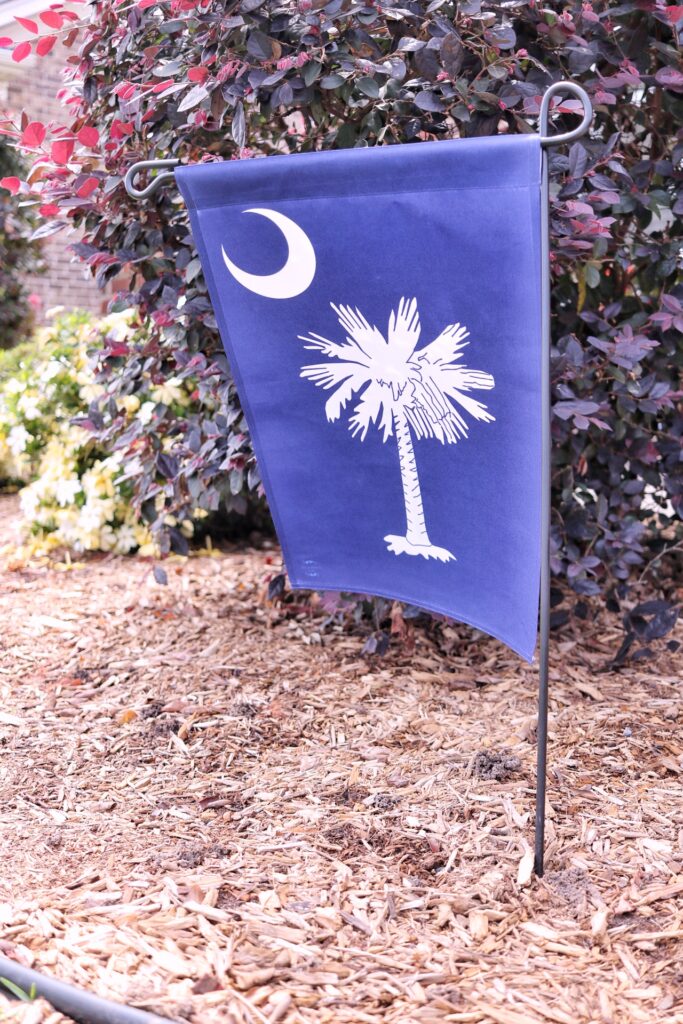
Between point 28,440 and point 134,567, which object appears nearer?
point 134,567

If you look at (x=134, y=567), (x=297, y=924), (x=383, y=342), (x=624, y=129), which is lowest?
(x=134, y=567)

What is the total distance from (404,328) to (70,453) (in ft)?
11.3

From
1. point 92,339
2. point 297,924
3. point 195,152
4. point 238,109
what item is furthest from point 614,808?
point 92,339

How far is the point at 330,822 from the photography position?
8.71 ft

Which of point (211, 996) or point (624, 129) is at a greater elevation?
point (624, 129)

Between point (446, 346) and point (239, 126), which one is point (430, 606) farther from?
point (239, 126)

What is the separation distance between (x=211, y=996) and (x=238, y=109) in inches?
88.3

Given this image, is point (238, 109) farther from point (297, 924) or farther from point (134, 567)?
point (134, 567)

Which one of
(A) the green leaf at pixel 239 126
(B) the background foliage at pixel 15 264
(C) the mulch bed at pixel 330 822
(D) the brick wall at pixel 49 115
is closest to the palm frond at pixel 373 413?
(A) the green leaf at pixel 239 126

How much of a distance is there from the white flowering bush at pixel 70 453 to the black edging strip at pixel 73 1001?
2653mm

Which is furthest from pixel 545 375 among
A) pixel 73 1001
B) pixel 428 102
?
pixel 73 1001

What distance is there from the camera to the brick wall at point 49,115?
959 centimetres

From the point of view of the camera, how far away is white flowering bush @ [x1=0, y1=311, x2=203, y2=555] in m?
5.04

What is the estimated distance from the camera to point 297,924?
7.28 feet
